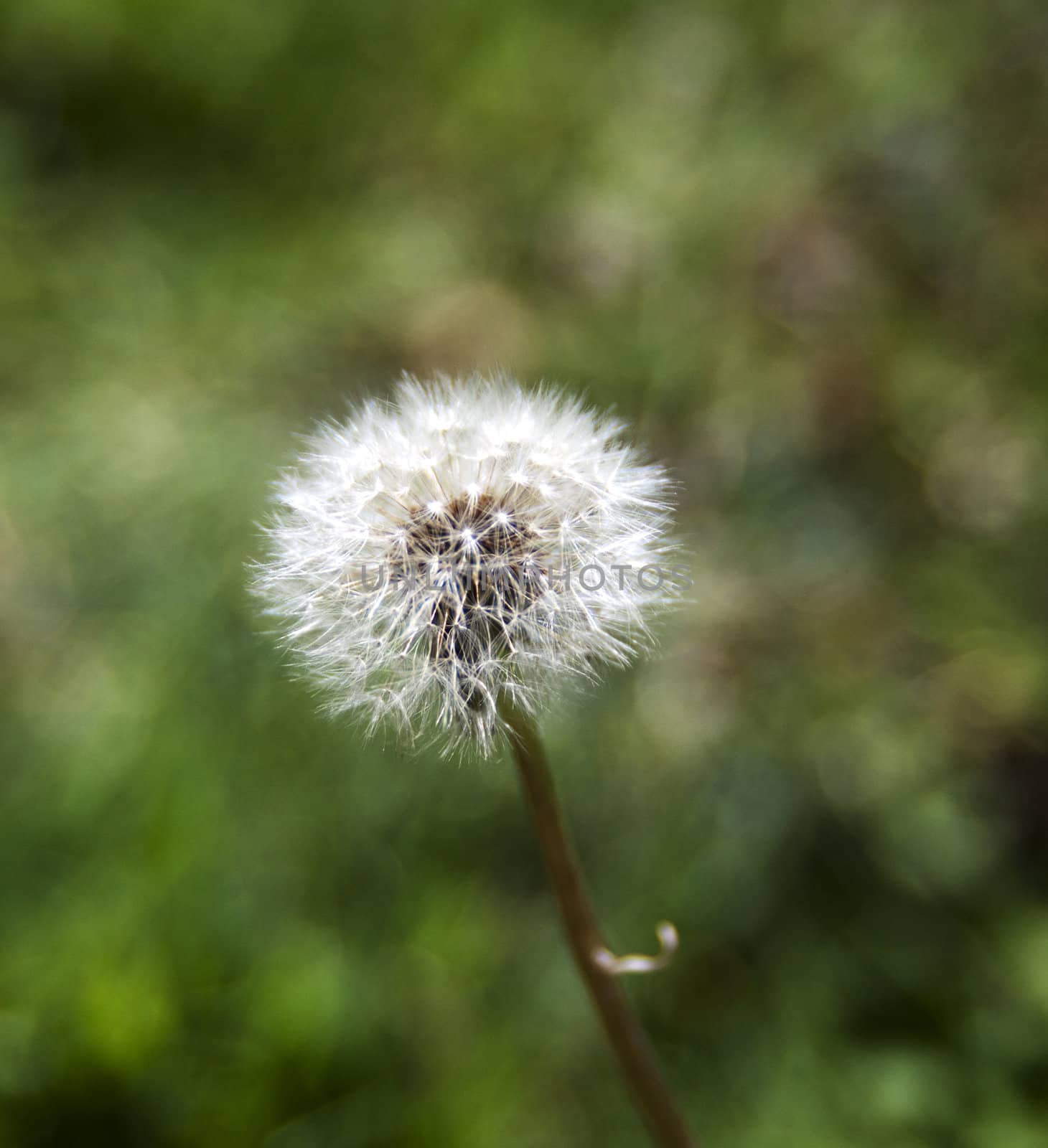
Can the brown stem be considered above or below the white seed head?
below

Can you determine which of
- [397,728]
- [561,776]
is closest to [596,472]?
[397,728]

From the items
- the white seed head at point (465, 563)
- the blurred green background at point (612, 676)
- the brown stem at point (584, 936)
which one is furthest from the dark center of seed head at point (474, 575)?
the blurred green background at point (612, 676)

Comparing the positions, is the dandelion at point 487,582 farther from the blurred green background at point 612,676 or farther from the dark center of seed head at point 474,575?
the blurred green background at point 612,676

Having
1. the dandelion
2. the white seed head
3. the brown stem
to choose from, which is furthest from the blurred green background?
the white seed head

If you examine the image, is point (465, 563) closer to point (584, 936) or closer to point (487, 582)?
point (487, 582)

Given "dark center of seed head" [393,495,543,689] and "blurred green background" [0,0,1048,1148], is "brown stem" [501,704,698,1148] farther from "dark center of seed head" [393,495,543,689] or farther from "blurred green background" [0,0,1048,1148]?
"blurred green background" [0,0,1048,1148]

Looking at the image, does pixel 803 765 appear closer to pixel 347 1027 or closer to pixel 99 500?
pixel 347 1027

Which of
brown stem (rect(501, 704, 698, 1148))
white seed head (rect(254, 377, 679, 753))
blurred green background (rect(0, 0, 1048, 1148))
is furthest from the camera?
blurred green background (rect(0, 0, 1048, 1148))

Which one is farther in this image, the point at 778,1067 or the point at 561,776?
the point at 561,776
